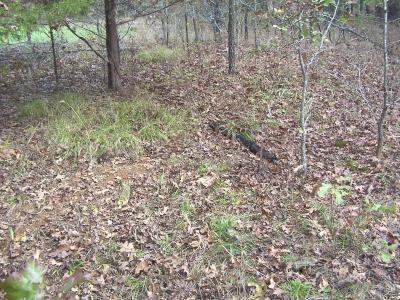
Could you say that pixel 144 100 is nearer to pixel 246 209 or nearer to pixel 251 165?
pixel 251 165

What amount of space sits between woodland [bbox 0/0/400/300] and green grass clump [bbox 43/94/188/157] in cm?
3

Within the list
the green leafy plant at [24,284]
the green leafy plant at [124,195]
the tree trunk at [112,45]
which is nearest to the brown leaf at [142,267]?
the green leafy plant at [124,195]

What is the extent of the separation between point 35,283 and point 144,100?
24.2 ft

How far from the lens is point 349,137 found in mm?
7824

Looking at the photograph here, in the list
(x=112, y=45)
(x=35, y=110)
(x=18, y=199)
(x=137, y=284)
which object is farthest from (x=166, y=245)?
Answer: (x=112, y=45)

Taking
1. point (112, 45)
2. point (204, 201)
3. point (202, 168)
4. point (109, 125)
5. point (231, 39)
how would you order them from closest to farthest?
point (204, 201) → point (202, 168) → point (109, 125) → point (112, 45) → point (231, 39)

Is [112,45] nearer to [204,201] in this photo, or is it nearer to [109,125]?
[109,125]

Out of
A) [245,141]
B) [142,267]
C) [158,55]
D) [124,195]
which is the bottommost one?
[142,267]

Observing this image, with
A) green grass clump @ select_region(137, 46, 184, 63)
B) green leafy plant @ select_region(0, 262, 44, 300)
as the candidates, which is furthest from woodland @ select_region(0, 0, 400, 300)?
green grass clump @ select_region(137, 46, 184, 63)

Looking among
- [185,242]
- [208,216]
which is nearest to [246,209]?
[208,216]

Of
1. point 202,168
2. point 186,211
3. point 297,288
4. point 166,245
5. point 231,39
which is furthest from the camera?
point 231,39

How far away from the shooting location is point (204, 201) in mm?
5797

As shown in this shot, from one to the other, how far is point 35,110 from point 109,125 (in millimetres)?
1683

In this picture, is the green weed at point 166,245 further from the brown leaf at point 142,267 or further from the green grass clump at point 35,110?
the green grass clump at point 35,110
